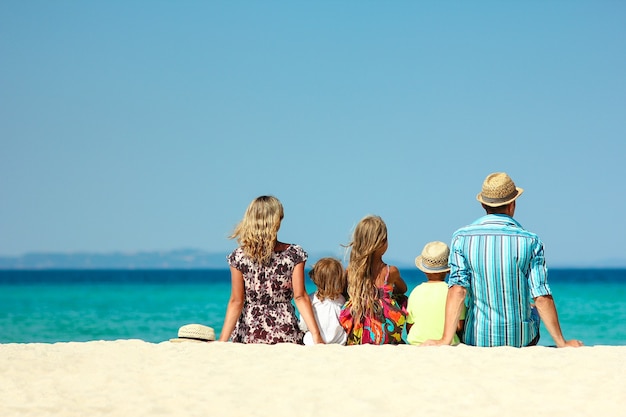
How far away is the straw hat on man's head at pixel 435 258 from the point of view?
6738 millimetres

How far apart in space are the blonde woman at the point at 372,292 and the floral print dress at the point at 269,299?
0.44 meters

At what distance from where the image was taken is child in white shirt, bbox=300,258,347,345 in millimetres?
6895

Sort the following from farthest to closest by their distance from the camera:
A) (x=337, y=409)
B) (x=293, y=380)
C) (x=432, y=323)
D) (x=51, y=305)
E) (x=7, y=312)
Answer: (x=51, y=305) → (x=7, y=312) → (x=432, y=323) → (x=293, y=380) → (x=337, y=409)

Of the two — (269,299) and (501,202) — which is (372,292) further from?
(501,202)

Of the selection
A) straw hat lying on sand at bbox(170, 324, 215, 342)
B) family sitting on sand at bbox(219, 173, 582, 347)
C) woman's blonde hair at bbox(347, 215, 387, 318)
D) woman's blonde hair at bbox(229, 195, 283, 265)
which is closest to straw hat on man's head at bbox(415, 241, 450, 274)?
family sitting on sand at bbox(219, 173, 582, 347)

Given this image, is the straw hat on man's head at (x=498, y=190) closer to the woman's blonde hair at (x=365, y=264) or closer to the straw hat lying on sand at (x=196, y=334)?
the woman's blonde hair at (x=365, y=264)

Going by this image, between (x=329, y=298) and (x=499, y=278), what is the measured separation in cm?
153

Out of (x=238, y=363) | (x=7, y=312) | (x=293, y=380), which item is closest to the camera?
(x=293, y=380)

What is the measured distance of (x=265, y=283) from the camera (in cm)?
666

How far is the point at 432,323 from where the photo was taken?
21.9ft

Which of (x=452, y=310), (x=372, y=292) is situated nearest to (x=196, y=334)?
(x=372, y=292)

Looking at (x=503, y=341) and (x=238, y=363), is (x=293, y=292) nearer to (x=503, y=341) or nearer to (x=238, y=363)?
(x=238, y=363)

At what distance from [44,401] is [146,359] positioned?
1105 mm

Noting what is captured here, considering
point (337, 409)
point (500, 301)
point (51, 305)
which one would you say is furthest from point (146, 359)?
point (51, 305)
